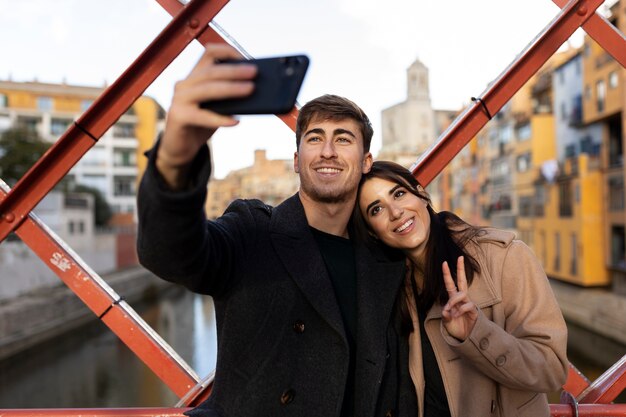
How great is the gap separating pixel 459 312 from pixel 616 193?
785 inches

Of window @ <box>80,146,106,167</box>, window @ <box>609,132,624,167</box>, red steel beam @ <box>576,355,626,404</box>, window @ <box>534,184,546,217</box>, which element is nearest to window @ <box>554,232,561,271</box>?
window @ <box>534,184,546,217</box>

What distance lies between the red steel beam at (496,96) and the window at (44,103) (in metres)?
36.5

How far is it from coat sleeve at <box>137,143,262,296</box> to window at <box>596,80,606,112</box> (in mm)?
21090

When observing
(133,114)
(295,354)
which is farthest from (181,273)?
(133,114)

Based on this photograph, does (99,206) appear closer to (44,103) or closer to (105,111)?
(44,103)

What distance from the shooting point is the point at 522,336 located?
1431 millimetres

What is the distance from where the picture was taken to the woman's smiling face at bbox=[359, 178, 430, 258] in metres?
1.57

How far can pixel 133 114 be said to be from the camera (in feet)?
115

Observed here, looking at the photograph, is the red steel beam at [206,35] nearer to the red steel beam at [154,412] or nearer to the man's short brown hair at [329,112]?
the man's short brown hair at [329,112]

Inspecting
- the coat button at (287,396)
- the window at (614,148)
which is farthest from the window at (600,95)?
the coat button at (287,396)

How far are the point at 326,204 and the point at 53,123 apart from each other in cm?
3640

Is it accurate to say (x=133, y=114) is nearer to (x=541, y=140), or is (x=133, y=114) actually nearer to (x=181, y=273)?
(x=541, y=140)

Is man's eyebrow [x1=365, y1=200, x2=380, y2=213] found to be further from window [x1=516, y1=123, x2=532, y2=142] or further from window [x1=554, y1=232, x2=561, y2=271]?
window [x1=516, y1=123, x2=532, y2=142]

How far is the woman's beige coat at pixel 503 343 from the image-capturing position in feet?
4.42
